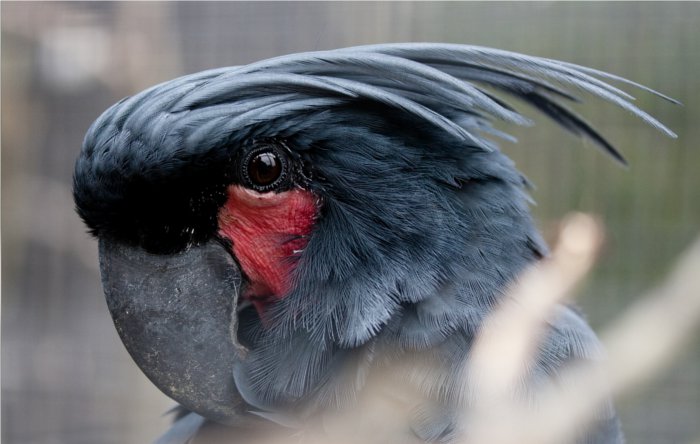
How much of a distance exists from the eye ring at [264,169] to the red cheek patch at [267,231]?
0.04ft

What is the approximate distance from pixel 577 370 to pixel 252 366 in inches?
19.4

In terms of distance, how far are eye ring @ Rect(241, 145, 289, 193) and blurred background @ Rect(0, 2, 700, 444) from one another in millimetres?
1869

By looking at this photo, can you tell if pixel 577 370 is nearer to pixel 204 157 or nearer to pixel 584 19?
pixel 204 157

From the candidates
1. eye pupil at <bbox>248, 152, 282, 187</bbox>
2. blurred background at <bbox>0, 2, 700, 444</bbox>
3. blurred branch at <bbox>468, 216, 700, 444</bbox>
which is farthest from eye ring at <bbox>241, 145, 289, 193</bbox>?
blurred background at <bbox>0, 2, 700, 444</bbox>

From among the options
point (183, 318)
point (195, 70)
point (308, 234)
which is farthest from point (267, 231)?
point (195, 70)

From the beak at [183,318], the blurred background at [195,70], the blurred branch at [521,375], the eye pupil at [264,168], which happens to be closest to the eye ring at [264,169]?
the eye pupil at [264,168]

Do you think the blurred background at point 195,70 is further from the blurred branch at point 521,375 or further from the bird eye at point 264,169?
the bird eye at point 264,169

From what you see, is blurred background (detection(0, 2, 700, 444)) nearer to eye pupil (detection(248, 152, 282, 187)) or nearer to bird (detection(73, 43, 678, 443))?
bird (detection(73, 43, 678, 443))

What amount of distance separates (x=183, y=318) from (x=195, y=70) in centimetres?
247

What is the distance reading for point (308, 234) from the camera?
1089 millimetres

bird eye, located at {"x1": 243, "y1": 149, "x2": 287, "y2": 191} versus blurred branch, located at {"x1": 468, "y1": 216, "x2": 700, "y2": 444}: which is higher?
bird eye, located at {"x1": 243, "y1": 149, "x2": 287, "y2": 191}

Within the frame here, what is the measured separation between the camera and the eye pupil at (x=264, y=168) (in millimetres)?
1049

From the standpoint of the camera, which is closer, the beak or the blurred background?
the beak

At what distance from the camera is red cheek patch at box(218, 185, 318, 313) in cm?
106
